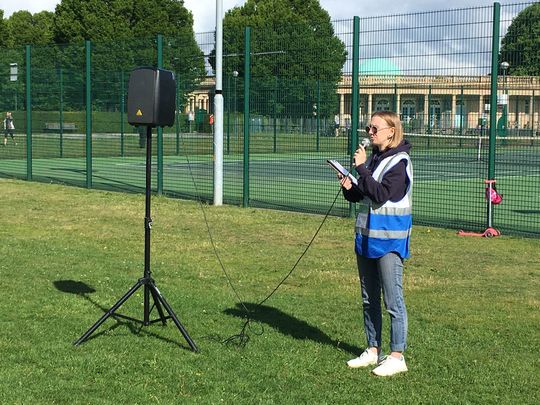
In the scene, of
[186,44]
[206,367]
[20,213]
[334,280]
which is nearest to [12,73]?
[186,44]

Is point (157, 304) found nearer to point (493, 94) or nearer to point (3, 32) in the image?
point (493, 94)

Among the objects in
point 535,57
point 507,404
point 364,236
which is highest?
point 535,57

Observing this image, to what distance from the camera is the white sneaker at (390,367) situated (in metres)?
5.84

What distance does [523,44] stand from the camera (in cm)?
1223

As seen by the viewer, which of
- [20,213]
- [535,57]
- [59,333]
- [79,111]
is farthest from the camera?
[79,111]

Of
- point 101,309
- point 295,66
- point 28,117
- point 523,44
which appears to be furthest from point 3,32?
point 101,309

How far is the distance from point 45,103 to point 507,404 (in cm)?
2143

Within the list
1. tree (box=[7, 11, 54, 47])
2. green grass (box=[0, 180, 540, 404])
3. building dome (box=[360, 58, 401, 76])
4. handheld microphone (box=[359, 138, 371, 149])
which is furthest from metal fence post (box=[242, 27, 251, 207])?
tree (box=[7, 11, 54, 47])

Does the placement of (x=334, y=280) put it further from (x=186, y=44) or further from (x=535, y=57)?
(x=186, y=44)

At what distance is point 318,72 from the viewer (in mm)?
15438

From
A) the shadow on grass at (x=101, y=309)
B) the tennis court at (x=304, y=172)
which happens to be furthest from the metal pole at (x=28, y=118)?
the shadow on grass at (x=101, y=309)

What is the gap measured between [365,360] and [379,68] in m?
8.67

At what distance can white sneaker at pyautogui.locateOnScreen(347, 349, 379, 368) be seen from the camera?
6.05m

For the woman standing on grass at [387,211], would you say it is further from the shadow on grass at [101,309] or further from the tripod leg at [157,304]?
the tripod leg at [157,304]
